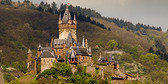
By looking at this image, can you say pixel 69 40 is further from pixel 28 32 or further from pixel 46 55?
pixel 28 32

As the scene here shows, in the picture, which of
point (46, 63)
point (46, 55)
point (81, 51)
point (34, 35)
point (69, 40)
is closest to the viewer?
point (46, 63)

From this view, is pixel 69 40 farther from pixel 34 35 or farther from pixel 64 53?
pixel 34 35

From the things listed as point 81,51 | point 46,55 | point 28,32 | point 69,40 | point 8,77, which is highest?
point 69,40

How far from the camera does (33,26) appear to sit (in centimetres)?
17050

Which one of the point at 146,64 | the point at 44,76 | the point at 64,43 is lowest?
the point at 146,64

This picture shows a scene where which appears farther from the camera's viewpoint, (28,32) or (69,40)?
(28,32)

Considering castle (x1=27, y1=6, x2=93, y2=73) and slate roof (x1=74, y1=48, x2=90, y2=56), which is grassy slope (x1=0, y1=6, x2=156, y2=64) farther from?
slate roof (x1=74, y1=48, x2=90, y2=56)

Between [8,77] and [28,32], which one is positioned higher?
[28,32]

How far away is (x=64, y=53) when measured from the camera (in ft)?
225

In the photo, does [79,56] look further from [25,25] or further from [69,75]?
[25,25]

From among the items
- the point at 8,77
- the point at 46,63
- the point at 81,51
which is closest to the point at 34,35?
the point at 8,77

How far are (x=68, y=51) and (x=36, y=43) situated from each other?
73.3 m

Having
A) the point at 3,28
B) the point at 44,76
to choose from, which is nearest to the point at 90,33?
the point at 3,28

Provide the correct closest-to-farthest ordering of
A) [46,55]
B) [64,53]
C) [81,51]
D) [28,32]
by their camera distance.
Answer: [46,55]
[64,53]
[81,51]
[28,32]
